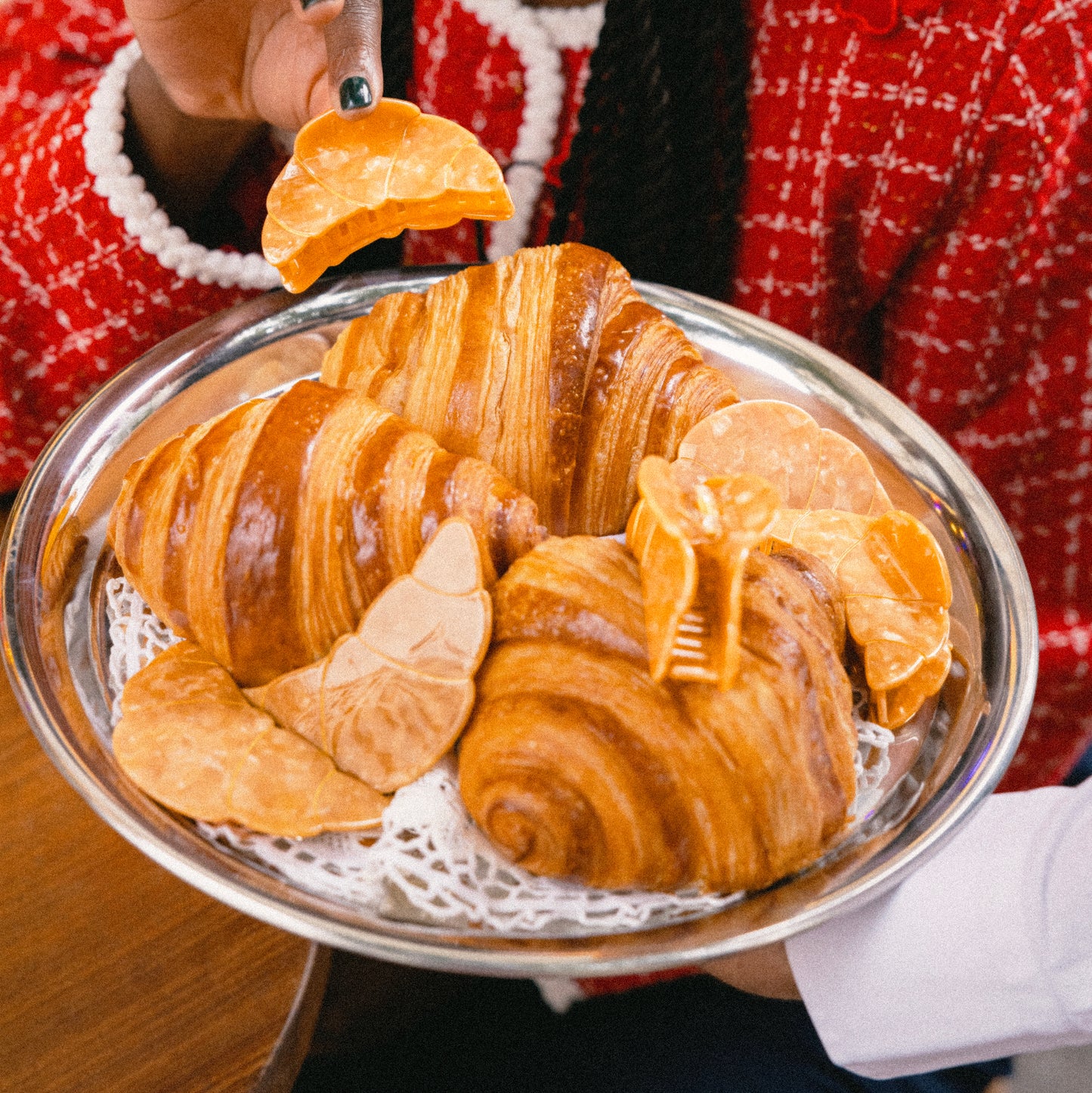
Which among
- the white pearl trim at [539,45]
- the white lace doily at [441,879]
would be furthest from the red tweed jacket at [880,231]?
the white lace doily at [441,879]

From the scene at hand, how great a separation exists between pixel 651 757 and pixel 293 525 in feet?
0.77

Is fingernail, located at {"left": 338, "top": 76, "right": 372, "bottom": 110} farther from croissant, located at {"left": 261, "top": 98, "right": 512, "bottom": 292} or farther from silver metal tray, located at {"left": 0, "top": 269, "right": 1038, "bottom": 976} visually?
silver metal tray, located at {"left": 0, "top": 269, "right": 1038, "bottom": 976}

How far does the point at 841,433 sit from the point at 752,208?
28 cm

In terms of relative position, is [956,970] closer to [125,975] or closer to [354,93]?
[125,975]

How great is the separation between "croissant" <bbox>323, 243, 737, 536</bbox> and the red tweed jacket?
25 cm

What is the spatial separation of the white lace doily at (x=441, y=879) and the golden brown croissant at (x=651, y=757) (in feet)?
0.04

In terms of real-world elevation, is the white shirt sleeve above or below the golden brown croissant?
below

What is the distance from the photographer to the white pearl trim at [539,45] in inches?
29.3

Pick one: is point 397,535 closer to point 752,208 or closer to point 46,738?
point 46,738

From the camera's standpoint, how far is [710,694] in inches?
17.6

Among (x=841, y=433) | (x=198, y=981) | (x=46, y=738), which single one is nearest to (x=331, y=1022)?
(x=198, y=981)

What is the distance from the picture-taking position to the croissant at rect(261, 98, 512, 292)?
0.59m

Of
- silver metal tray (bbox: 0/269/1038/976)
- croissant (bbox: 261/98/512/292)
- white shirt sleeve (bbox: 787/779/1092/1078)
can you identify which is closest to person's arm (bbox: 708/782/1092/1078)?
white shirt sleeve (bbox: 787/779/1092/1078)

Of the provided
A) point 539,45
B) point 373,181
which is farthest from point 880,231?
point 373,181
